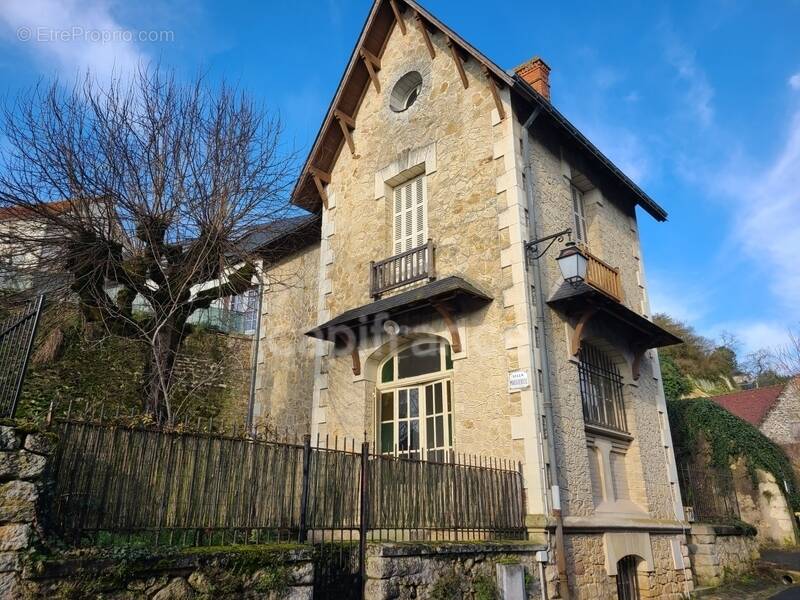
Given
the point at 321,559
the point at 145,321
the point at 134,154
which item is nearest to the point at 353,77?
the point at 134,154

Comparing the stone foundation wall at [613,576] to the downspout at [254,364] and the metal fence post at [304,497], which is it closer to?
the metal fence post at [304,497]

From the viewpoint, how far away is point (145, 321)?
10.4 meters

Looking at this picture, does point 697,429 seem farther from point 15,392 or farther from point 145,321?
point 15,392

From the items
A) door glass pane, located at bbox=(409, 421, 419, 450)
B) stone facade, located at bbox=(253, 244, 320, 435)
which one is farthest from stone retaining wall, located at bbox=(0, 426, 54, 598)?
stone facade, located at bbox=(253, 244, 320, 435)

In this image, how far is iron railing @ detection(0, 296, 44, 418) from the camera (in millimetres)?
4520

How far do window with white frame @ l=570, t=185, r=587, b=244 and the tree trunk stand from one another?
274 inches

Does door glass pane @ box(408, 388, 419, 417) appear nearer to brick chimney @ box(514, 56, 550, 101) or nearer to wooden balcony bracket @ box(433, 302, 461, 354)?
wooden balcony bracket @ box(433, 302, 461, 354)

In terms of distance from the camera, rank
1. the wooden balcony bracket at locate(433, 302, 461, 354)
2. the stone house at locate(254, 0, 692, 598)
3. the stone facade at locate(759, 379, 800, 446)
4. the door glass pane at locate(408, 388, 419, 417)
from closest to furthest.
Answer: the stone house at locate(254, 0, 692, 598)
the wooden balcony bracket at locate(433, 302, 461, 354)
the door glass pane at locate(408, 388, 419, 417)
the stone facade at locate(759, 379, 800, 446)

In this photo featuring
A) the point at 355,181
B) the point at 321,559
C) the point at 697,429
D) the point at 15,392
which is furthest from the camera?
the point at 697,429

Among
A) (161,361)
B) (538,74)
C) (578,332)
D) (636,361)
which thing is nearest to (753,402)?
(636,361)

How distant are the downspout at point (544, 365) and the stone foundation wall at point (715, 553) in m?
4.56

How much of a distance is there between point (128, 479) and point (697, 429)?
16222 millimetres

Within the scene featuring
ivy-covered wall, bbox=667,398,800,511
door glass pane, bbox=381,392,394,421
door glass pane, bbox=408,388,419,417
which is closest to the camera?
door glass pane, bbox=408,388,419,417

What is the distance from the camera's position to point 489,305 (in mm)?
8609
